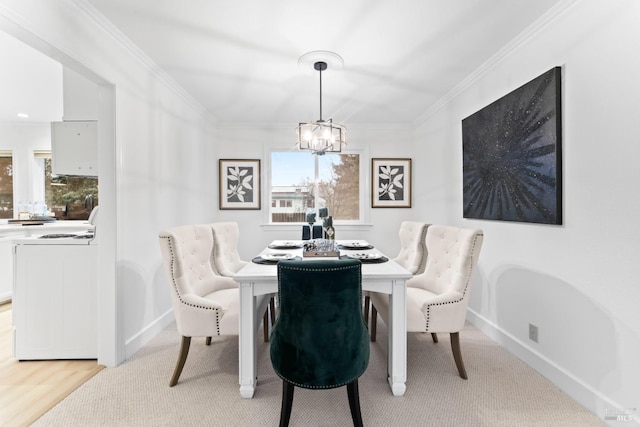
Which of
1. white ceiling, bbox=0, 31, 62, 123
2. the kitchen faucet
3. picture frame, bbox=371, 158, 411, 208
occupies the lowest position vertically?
the kitchen faucet

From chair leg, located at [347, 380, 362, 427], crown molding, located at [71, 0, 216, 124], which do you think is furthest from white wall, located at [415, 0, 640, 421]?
crown molding, located at [71, 0, 216, 124]

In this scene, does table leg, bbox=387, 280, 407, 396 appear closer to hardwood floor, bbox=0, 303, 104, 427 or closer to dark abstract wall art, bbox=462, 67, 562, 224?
dark abstract wall art, bbox=462, 67, 562, 224

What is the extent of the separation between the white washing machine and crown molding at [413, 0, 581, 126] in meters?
3.59

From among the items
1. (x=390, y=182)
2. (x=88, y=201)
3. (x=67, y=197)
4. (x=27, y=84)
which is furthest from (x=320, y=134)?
(x=67, y=197)

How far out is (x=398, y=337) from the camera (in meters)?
1.84

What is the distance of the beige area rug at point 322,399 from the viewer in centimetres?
161

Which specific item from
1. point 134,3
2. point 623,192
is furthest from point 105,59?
point 623,192

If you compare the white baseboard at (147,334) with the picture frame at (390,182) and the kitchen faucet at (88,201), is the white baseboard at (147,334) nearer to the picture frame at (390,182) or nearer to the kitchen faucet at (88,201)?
→ the kitchen faucet at (88,201)

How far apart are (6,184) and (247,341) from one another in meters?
5.23

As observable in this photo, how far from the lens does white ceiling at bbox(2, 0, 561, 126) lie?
6.10 feet

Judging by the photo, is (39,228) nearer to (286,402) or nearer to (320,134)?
(320,134)

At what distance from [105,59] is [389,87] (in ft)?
8.24

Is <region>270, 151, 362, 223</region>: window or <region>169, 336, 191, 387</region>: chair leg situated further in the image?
<region>270, 151, 362, 223</region>: window

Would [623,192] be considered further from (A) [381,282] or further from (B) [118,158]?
(B) [118,158]
